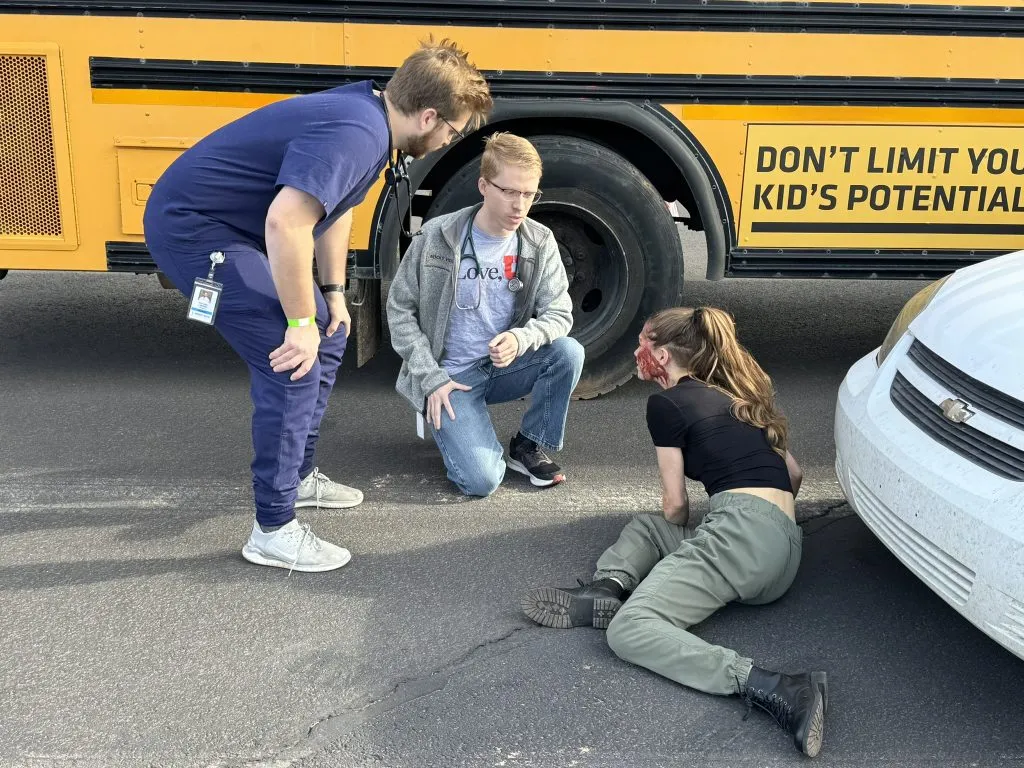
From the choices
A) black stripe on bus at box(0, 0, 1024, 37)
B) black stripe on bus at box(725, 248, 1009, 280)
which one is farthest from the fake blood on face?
black stripe on bus at box(0, 0, 1024, 37)

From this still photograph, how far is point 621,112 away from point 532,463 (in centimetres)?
145

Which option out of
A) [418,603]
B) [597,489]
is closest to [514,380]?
[597,489]

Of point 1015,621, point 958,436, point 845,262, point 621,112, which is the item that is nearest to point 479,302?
point 621,112

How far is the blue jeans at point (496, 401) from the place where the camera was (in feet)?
11.9

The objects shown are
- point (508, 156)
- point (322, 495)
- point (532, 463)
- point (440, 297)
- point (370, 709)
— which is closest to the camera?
point (370, 709)

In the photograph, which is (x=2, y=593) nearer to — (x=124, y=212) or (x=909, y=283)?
(x=124, y=212)

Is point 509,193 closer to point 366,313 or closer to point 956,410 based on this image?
point 366,313

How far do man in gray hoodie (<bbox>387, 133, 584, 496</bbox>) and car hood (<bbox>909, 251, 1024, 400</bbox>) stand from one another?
1.27m

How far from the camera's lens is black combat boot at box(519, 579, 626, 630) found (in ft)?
9.19

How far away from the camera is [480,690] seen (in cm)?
254

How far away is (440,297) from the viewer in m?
3.70

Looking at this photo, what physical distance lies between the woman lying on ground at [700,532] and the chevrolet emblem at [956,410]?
0.51 metres

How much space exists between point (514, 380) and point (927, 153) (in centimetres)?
193

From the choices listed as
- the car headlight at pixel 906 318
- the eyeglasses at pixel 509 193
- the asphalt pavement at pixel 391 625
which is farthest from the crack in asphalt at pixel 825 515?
the eyeglasses at pixel 509 193
